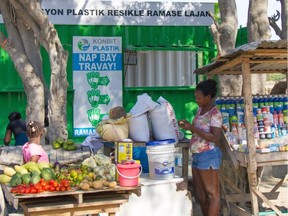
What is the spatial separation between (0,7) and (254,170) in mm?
4839

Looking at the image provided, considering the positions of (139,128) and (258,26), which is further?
(258,26)

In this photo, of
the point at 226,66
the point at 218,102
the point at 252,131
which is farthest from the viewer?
the point at 218,102

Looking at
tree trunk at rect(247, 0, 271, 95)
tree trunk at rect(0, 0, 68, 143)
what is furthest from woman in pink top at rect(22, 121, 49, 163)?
tree trunk at rect(247, 0, 271, 95)

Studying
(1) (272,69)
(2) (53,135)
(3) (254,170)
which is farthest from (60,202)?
(1) (272,69)

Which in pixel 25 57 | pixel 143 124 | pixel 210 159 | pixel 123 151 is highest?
pixel 25 57

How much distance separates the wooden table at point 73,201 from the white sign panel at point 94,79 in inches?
271

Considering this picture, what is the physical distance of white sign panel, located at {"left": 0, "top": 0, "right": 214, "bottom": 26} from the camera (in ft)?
37.6

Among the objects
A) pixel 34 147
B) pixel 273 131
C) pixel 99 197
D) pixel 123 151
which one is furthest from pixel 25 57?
pixel 273 131

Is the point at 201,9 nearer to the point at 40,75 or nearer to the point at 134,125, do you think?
the point at 40,75

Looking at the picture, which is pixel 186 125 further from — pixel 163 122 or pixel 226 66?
pixel 226 66

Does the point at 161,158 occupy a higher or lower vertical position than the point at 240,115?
lower

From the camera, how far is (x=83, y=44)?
38.1 ft

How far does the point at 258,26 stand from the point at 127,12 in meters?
4.00

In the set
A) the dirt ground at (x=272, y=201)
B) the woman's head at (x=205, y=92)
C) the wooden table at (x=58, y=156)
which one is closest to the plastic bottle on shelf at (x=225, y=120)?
the woman's head at (x=205, y=92)
